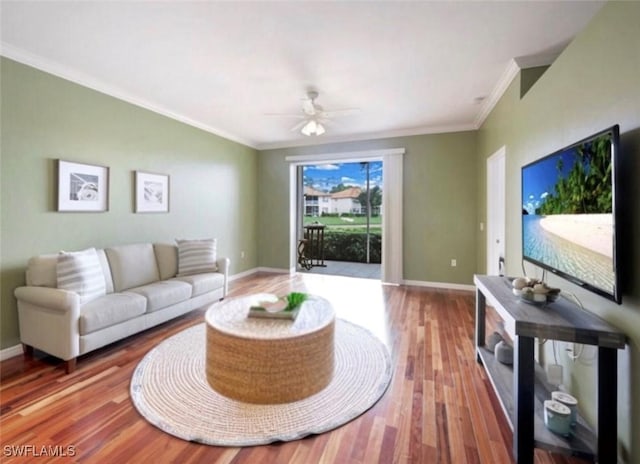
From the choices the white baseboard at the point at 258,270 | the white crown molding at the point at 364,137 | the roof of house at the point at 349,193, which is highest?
the white crown molding at the point at 364,137

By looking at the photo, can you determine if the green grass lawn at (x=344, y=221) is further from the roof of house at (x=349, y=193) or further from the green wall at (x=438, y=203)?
the green wall at (x=438, y=203)

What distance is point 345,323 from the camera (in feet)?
10.6

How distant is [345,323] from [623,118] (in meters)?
2.69

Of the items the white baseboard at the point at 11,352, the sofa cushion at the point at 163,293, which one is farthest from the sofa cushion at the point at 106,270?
the white baseboard at the point at 11,352

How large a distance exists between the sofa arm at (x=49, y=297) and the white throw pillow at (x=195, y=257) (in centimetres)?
136

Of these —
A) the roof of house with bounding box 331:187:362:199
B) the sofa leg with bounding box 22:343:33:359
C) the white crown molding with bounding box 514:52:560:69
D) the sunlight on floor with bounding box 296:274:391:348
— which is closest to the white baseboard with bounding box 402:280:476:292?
the sunlight on floor with bounding box 296:274:391:348

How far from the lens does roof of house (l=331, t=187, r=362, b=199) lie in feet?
25.5

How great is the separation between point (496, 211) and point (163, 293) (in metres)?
4.06

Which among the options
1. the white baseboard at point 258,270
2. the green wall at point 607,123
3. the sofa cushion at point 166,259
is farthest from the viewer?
the white baseboard at point 258,270

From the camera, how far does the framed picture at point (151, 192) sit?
12.1ft

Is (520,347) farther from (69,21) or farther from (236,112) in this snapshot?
(236,112)

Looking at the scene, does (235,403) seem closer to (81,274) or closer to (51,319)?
(51,319)

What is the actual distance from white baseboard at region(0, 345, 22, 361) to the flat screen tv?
430 cm

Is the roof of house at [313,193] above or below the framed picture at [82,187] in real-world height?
above
